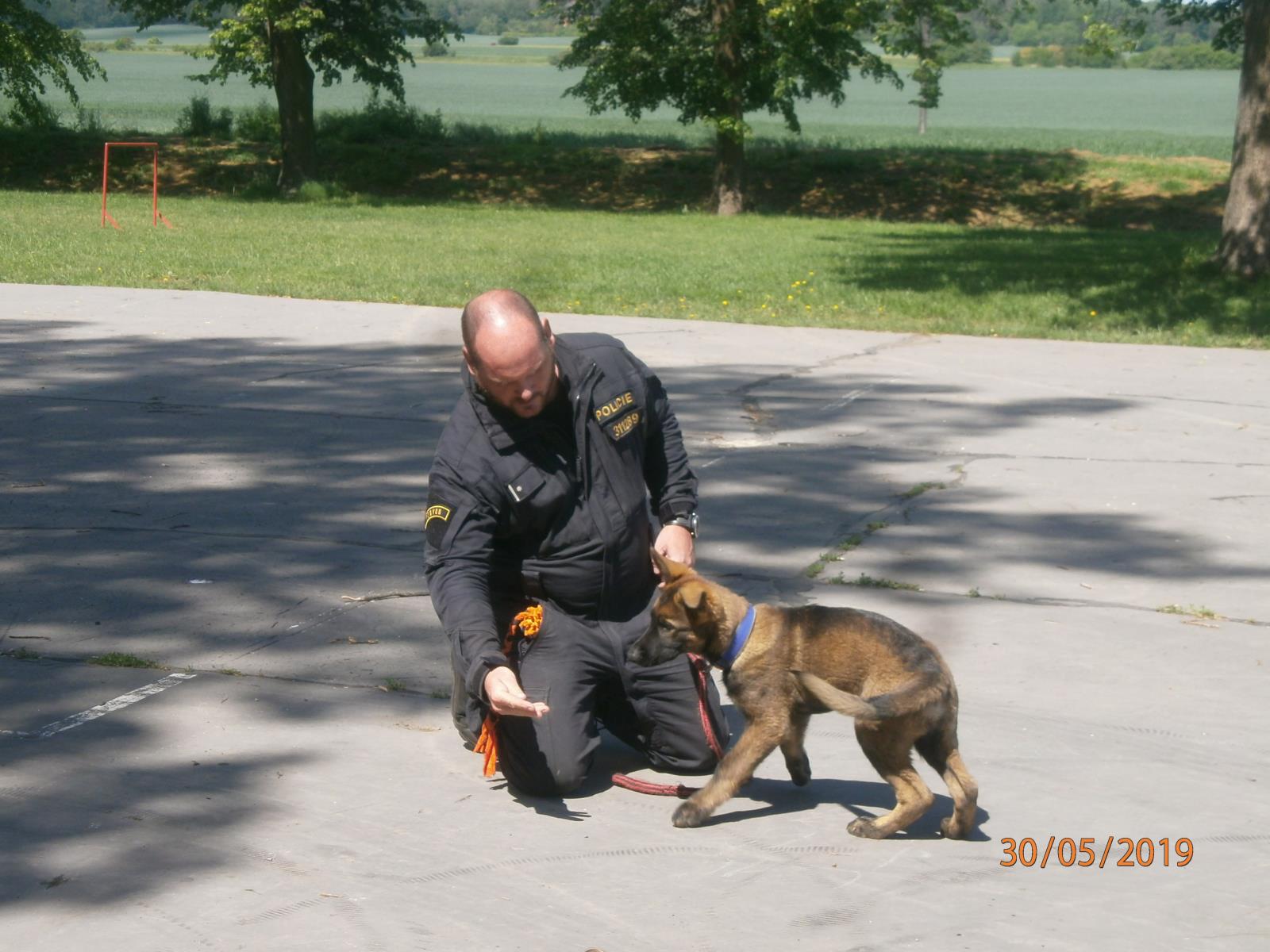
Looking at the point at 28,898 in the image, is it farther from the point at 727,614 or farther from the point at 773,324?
the point at 773,324

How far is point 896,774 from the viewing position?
4.10 meters

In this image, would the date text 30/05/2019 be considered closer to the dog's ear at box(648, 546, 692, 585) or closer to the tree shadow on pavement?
the tree shadow on pavement

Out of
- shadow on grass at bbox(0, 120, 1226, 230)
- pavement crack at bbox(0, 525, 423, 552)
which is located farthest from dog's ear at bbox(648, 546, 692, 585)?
shadow on grass at bbox(0, 120, 1226, 230)

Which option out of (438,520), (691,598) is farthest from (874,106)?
(691,598)

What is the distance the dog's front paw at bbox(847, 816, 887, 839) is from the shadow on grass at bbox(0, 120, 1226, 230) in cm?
2809

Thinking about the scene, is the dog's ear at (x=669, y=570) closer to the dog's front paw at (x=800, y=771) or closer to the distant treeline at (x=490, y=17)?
the dog's front paw at (x=800, y=771)

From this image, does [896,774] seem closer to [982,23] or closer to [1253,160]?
[1253,160]

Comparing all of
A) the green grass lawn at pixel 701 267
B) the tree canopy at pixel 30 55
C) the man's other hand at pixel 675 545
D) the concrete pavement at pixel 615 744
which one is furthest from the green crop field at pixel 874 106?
the man's other hand at pixel 675 545

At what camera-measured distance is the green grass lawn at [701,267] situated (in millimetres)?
15516

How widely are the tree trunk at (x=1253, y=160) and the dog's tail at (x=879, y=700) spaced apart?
15.4m

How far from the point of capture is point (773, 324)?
48.4 ft

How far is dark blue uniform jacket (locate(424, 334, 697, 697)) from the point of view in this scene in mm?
4520

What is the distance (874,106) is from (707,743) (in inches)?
2729

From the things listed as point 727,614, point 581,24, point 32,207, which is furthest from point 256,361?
point 581,24
